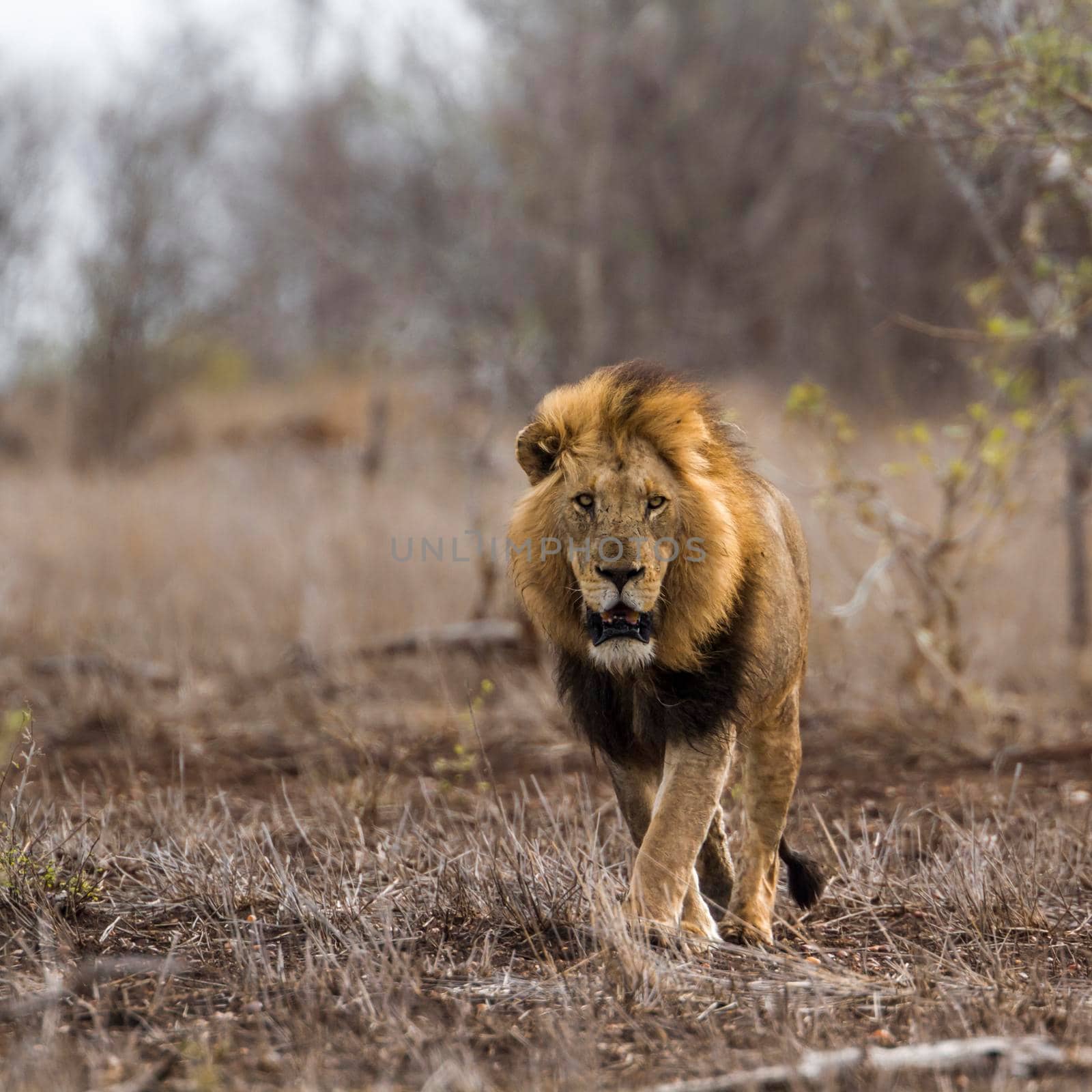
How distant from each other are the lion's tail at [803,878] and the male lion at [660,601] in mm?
123

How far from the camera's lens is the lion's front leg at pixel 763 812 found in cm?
367

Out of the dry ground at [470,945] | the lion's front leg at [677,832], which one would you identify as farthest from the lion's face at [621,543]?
the dry ground at [470,945]

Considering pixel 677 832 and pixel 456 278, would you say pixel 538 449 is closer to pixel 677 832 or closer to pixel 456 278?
pixel 677 832

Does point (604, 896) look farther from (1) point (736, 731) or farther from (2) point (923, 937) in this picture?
(2) point (923, 937)

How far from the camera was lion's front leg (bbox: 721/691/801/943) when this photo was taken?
3.67m

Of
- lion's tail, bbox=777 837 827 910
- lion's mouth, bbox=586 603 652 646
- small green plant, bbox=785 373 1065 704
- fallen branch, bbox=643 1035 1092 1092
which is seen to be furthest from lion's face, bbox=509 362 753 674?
small green plant, bbox=785 373 1065 704

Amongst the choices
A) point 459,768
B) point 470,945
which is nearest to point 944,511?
point 459,768

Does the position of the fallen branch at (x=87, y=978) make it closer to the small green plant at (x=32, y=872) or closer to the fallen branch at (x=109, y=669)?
the small green plant at (x=32, y=872)

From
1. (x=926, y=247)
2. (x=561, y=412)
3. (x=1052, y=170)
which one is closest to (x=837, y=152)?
(x=926, y=247)

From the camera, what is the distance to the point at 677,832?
3311 mm

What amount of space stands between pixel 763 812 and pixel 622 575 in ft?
3.49

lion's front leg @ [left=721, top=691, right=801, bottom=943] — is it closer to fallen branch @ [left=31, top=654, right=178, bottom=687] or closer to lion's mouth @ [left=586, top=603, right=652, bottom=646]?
lion's mouth @ [left=586, top=603, right=652, bottom=646]

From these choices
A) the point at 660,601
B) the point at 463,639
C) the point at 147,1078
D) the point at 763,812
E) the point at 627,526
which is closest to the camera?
the point at 147,1078

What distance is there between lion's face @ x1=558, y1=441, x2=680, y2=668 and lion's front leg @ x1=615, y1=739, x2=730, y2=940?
358mm
